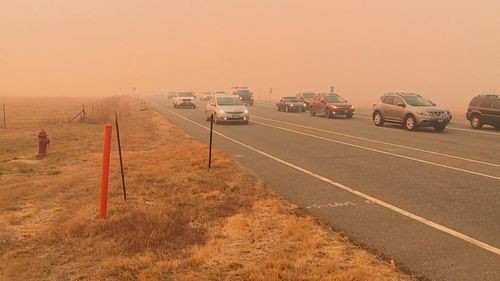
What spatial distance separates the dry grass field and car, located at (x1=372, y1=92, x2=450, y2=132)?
13764 millimetres

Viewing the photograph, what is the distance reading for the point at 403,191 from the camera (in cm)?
844

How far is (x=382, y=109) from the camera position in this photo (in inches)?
960

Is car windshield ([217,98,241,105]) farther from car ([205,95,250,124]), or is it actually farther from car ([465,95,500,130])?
car ([465,95,500,130])

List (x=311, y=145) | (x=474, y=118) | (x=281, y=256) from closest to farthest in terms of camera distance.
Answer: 1. (x=281, y=256)
2. (x=311, y=145)
3. (x=474, y=118)

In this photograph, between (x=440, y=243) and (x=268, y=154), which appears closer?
(x=440, y=243)

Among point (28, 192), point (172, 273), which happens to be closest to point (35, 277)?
point (172, 273)

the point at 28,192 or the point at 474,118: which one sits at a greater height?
the point at 474,118

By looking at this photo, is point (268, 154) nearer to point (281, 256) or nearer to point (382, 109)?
point (281, 256)

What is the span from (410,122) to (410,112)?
519 millimetres

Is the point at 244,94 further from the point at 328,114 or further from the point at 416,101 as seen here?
the point at 416,101

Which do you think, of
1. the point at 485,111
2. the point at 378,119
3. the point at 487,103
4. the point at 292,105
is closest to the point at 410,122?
the point at 378,119

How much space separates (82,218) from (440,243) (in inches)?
195

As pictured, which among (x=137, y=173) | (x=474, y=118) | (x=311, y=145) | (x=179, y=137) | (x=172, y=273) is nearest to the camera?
(x=172, y=273)

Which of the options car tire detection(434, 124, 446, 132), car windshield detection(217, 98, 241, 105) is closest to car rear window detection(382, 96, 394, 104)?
car tire detection(434, 124, 446, 132)
